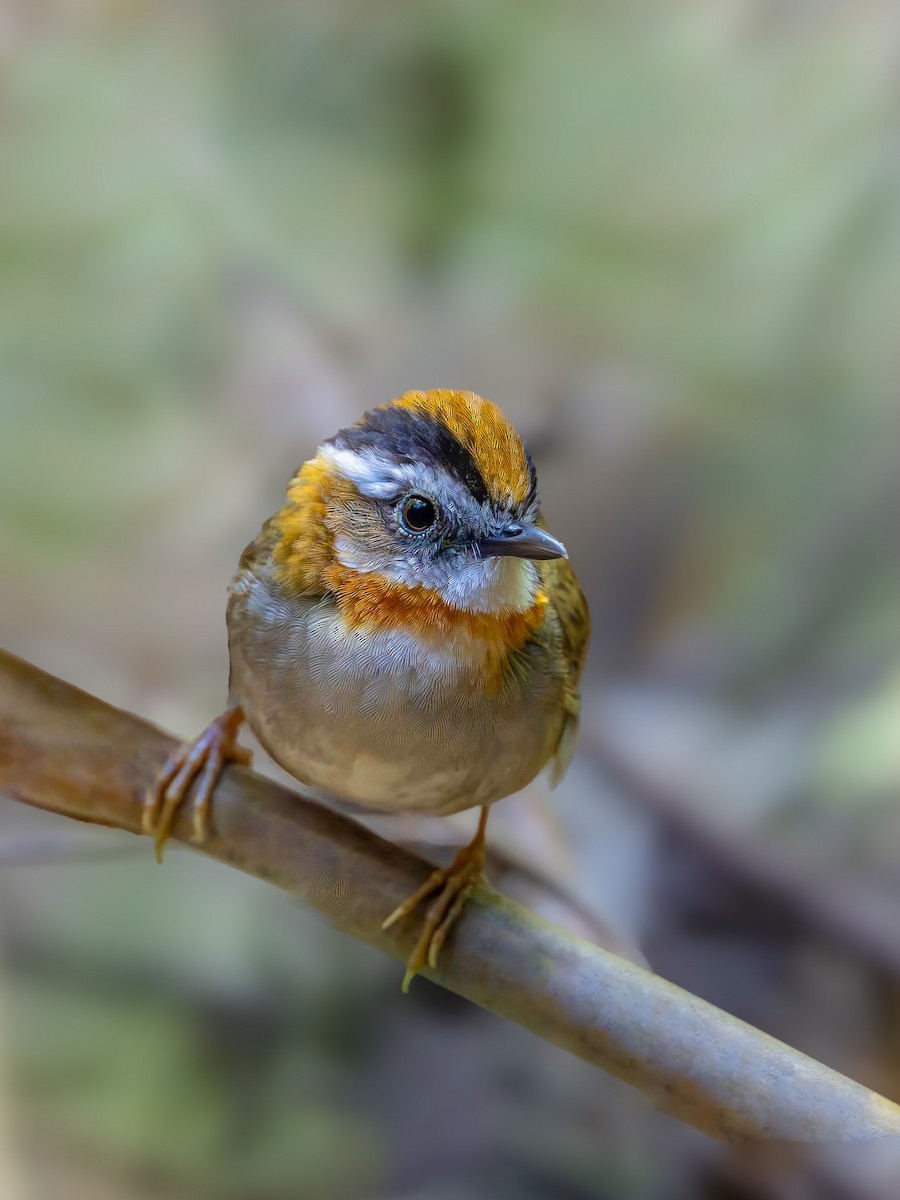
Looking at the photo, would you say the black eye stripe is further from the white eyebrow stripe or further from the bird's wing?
the bird's wing

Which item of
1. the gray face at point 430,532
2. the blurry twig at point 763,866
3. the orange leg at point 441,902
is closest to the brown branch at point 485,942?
the orange leg at point 441,902

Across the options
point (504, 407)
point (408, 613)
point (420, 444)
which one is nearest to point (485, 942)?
point (408, 613)

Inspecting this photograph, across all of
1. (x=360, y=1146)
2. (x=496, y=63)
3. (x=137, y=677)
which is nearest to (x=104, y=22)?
(x=496, y=63)

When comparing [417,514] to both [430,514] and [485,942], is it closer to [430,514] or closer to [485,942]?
[430,514]

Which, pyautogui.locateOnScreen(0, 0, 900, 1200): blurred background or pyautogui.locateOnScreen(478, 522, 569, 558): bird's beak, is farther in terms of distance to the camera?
pyautogui.locateOnScreen(0, 0, 900, 1200): blurred background

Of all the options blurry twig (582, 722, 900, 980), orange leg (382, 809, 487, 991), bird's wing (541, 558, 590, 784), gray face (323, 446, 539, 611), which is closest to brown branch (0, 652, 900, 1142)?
orange leg (382, 809, 487, 991)

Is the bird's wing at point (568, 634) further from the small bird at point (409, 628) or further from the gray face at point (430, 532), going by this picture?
the gray face at point (430, 532)

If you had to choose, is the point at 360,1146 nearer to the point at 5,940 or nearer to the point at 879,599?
the point at 5,940
